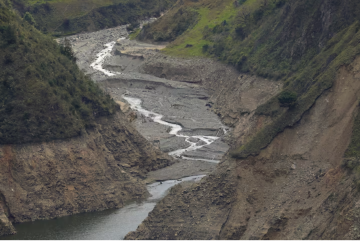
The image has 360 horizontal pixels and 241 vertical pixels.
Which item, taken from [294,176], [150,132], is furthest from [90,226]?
[150,132]

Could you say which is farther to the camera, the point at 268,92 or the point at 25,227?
the point at 268,92

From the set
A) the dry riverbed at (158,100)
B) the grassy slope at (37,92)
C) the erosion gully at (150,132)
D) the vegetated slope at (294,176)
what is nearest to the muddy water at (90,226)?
the erosion gully at (150,132)

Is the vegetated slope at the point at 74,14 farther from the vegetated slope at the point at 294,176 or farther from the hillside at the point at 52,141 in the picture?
the vegetated slope at the point at 294,176

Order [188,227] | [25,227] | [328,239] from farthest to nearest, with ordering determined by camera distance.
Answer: [25,227]
[188,227]
[328,239]

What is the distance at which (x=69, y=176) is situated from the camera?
2518 inches

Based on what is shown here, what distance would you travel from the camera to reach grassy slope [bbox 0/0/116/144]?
207 feet

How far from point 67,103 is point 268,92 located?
40.7 metres

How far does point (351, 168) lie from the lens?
5081cm

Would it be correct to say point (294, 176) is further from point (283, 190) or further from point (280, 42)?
point (280, 42)

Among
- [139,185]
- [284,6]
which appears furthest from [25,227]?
[284,6]

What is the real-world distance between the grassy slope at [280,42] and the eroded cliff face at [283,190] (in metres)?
1.56

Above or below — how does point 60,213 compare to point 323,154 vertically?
below

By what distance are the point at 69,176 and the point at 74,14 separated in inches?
5023

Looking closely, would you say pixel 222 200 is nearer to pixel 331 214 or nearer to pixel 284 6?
pixel 331 214
